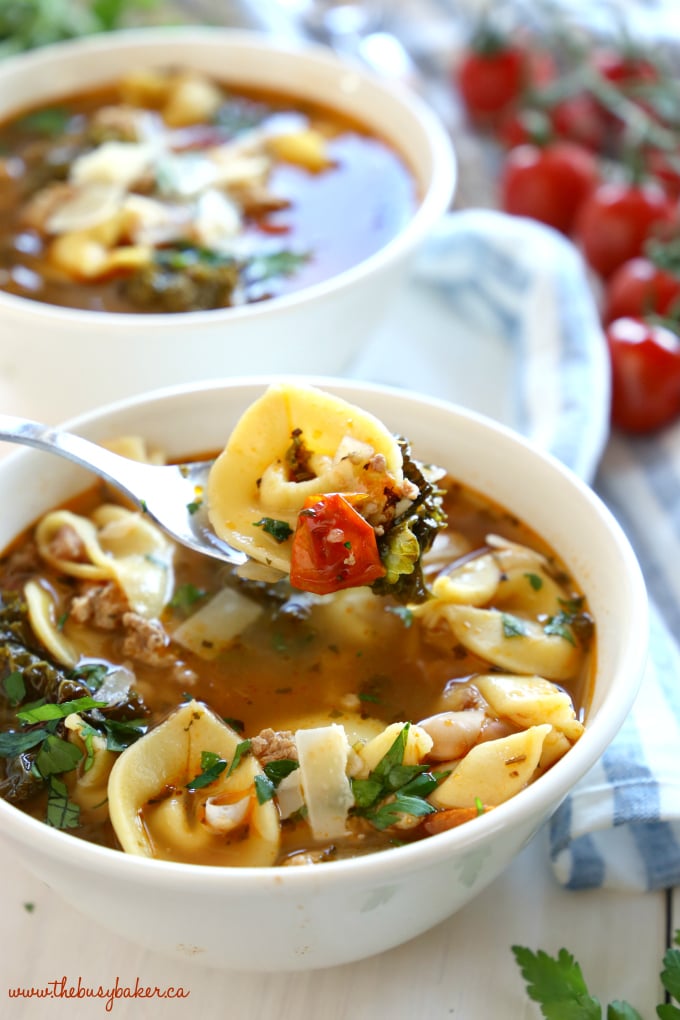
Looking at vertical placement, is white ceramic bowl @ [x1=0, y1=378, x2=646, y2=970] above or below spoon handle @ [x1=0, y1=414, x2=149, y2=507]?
below

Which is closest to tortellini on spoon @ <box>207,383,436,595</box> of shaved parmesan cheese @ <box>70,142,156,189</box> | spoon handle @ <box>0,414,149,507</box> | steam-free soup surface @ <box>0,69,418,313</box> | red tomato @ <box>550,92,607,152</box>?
spoon handle @ <box>0,414,149,507</box>

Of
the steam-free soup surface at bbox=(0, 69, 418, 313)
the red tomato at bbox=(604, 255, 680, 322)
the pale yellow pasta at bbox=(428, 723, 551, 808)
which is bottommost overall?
the red tomato at bbox=(604, 255, 680, 322)

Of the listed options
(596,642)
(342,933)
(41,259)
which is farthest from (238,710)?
(41,259)

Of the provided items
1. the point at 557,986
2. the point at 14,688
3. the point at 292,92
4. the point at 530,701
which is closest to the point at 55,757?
the point at 14,688

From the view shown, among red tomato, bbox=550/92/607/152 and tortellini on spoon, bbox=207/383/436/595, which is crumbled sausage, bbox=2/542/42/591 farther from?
red tomato, bbox=550/92/607/152

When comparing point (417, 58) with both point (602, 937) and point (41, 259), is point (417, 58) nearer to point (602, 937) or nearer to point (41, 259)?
point (41, 259)

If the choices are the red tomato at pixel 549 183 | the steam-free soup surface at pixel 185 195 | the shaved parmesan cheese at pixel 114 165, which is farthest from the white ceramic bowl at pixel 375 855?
the red tomato at pixel 549 183
